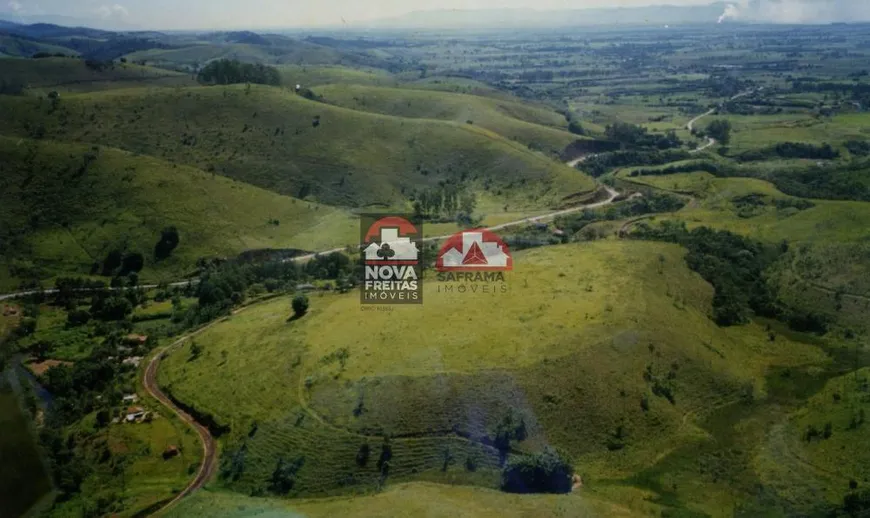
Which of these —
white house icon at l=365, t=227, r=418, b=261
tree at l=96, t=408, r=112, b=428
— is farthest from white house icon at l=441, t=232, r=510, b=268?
tree at l=96, t=408, r=112, b=428

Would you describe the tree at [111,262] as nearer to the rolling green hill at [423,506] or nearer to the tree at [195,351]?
the tree at [195,351]

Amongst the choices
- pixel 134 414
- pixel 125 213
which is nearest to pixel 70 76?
pixel 125 213

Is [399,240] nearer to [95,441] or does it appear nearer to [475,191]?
[475,191]

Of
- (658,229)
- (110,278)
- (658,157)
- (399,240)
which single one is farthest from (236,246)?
(658,157)

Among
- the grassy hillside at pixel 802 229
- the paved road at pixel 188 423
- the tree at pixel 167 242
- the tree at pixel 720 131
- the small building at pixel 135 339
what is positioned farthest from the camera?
the tree at pixel 720 131

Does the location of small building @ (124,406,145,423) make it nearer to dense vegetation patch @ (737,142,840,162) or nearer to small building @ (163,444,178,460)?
small building @ (163,444,178,460)

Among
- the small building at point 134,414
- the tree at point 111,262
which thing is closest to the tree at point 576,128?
the tree at point 111,262

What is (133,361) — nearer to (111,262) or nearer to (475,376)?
(111,262)

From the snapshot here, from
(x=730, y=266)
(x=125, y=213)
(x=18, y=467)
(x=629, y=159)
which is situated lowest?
(x=730, y=266)
